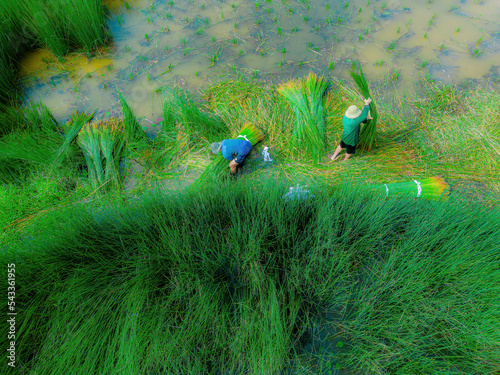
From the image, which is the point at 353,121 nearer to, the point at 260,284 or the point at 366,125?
the point at 366,125

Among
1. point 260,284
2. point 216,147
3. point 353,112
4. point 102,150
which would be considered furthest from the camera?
point 102,150

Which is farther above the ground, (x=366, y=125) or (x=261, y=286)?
(x=366, y=125)

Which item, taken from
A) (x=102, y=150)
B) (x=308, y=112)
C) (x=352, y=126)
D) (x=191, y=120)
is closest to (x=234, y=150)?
(x=191, y=120)

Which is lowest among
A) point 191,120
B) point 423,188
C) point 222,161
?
point 423,188

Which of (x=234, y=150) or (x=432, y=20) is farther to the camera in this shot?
(x=432, y=20)

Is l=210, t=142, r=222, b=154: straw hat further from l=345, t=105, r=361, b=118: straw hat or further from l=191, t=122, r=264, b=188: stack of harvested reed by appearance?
l=345, t=105, r=361, b=118: straw hat

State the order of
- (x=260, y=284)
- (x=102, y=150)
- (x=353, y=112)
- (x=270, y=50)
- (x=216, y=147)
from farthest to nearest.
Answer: (x=270, y=50), (x=102, y=150), (x=216, y=147), (x=353, y=112), (x=260, y=284)

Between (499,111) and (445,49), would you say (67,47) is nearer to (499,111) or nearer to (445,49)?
(445,49)

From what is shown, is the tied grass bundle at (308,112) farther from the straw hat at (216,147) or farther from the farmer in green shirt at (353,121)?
the straw hat at (216,147)

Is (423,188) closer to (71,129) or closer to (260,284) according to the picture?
(260,284)
